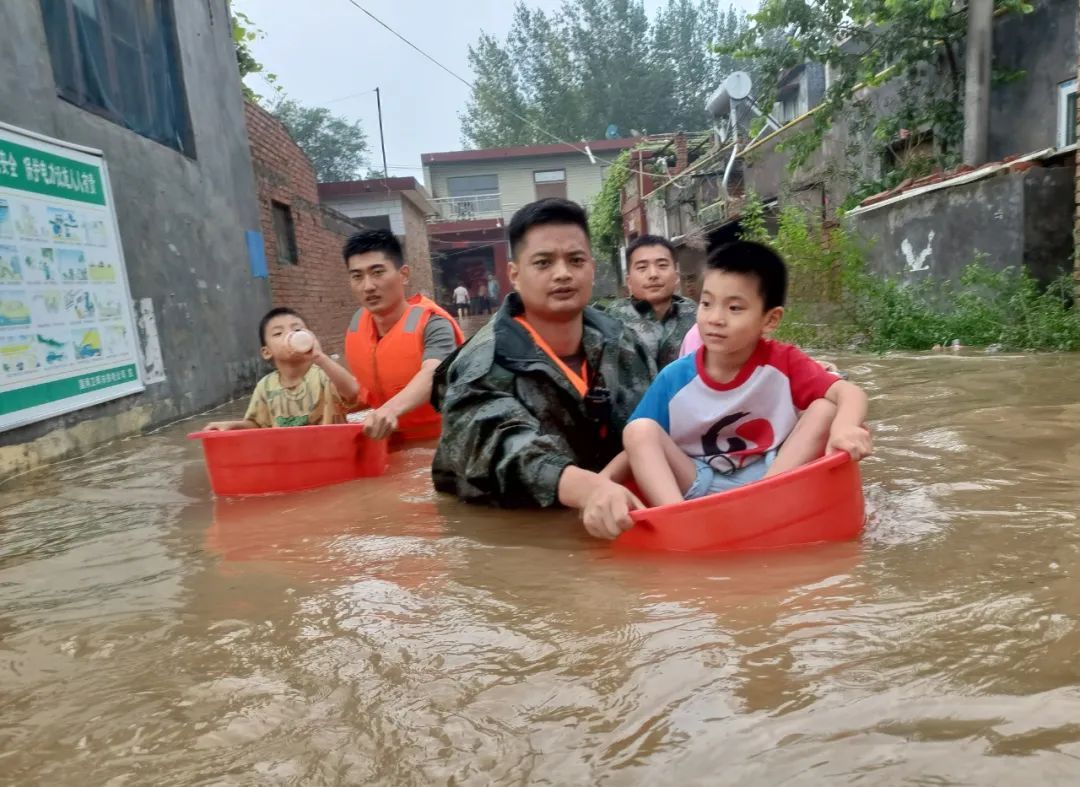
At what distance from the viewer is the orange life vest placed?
402 centimetres

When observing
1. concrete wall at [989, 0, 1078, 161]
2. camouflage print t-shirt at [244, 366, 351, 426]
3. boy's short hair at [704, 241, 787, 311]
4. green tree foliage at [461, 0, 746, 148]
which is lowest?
camouflage print t-shirt at [244, 366, 351, 426]

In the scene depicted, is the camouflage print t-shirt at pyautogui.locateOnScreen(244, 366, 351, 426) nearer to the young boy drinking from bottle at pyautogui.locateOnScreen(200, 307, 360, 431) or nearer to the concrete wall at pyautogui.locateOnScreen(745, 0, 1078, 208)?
the young boy drinking from bottle at pyautogui.locateOnScreen(200, 307, 360, 431)

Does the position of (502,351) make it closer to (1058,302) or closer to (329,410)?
(329,410)

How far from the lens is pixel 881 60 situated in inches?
345

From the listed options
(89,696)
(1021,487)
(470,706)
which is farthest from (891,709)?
(1021,487)

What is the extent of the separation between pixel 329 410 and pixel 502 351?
1.41 meters

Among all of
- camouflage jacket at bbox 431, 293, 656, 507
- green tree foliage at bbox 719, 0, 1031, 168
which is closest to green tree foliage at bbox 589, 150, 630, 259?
green tree foliage at bbox 719, 0, 1031, 168

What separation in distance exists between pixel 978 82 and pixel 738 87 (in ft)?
29.7

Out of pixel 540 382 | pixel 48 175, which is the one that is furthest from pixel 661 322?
pixel 48 175

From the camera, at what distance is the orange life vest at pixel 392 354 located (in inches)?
158

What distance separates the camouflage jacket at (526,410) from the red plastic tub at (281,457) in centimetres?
65

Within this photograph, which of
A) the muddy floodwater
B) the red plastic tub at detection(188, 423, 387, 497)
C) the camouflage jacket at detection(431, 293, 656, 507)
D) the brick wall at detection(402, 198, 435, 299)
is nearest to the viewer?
the muddy floodwater

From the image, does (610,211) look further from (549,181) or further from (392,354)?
(392,354)

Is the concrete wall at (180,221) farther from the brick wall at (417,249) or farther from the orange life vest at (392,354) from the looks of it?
the brick wall at (417,249)
